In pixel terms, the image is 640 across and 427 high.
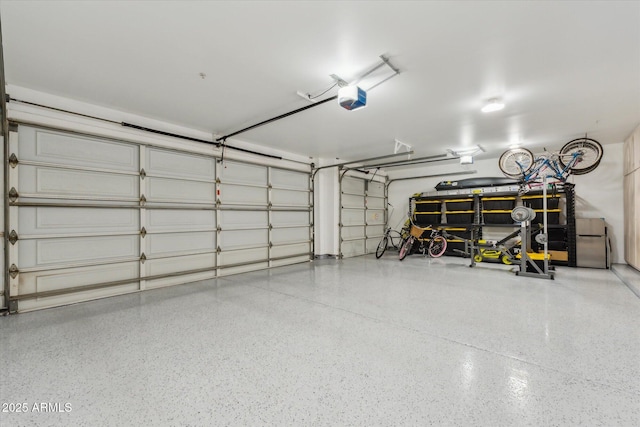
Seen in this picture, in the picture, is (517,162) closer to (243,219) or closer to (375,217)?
(375,217)

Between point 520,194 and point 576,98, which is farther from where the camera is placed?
point 520,194

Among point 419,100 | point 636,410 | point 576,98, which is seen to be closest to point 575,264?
point 576,98

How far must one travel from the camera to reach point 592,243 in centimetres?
551

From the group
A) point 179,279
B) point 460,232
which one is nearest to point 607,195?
point 460,232

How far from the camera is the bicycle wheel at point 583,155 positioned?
4.77 m

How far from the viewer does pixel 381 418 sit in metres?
1.40

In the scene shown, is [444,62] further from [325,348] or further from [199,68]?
[325,348]

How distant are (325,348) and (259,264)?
12.3 ft

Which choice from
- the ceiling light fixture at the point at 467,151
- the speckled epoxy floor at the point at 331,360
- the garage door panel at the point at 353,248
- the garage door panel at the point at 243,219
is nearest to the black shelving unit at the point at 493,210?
the ceiling light fixture at the point at 467,151

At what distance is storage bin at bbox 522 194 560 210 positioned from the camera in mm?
5969

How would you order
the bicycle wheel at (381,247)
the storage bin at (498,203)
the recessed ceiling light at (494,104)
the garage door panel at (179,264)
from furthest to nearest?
the bicycle wheel at (381,247) → the storage bin at (498,203) → the garage door panel at (179,264) → the recessed ceiling light at (494,104)

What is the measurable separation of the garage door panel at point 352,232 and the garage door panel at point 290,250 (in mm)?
1139

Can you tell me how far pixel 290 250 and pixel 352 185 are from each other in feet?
9.08

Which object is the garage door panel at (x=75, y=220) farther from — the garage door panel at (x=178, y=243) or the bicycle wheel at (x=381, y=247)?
the bicycle wheel at (x=381, y=247)
